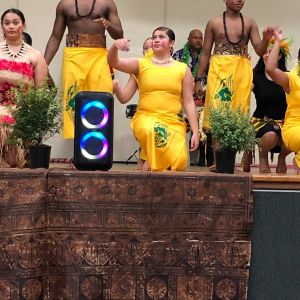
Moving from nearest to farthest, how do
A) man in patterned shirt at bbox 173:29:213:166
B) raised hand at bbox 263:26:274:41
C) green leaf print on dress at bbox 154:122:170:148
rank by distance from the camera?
green leaf print on dress at bbox 154:122:170:148, raised hand at bbox 263:26:274:41, man in patterned shirt at bbox 173:29:213:166

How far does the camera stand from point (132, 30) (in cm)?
654

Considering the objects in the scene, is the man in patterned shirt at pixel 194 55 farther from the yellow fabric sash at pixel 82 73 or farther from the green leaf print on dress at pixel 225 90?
the yellow fabric sash at pixel 82 73

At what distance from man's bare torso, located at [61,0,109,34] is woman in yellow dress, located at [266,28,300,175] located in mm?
1411

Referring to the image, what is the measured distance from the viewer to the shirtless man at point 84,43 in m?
4.75

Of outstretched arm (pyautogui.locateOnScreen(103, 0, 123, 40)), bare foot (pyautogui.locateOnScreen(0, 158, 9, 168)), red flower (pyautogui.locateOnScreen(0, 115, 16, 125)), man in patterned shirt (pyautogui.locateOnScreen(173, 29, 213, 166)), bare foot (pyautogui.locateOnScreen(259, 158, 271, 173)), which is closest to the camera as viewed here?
bare foot (pyautogui.locateOnScreen(0, 158, 9, 168))

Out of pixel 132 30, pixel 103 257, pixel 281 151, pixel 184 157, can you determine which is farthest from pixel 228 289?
pixel 132 30

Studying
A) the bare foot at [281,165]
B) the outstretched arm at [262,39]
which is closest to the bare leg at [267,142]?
the bare foot at [281,165]

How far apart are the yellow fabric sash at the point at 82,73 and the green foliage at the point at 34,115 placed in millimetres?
1639

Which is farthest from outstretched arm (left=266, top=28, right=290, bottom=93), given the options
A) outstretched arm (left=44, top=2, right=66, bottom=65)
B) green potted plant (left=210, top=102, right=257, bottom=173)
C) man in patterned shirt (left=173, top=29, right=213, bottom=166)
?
man in patterned shirt (left=173, top=29, right=213, bottom=166)

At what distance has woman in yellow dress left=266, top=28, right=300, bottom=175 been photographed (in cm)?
389

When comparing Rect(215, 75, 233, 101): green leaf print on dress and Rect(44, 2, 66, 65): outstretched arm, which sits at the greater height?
Rect(44, 2, 66, 65): outstretched arm

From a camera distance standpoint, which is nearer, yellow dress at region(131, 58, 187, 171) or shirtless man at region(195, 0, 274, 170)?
yellow dress at region(131, 58, 187, 171)

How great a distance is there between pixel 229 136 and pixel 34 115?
2.98 feet

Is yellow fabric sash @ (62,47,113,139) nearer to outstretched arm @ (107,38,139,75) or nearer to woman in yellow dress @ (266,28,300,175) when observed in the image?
outstretched arm @ (107,38,139,75)
